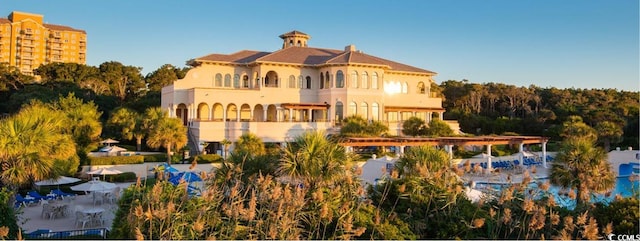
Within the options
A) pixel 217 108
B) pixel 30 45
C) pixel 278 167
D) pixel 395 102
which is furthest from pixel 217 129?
pixel 30 45

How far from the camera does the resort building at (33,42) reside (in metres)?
98.8

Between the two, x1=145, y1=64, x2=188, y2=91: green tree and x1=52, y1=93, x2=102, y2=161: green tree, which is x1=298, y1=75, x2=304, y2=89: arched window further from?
x1=145, y1=64, x2=188, y2=91: green tree

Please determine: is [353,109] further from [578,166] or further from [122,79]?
[122,79]

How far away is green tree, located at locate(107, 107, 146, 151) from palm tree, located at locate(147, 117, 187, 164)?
2.39 meters

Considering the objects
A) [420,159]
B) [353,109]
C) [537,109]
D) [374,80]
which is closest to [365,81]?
[374,80]

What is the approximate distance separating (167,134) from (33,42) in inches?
3607

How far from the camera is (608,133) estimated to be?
40000 millimetres

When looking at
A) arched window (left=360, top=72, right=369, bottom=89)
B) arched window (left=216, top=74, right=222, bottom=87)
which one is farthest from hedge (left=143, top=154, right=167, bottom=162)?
arched window (left=360, top=72, right=369, bottom=89)

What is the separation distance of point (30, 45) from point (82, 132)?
89504mm

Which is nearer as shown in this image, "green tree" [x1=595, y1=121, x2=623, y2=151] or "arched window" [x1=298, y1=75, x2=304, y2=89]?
"green tree" [x1=595, y1=121, x2=623, y2=151]

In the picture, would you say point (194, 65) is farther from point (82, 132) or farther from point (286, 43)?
point (82, 132)

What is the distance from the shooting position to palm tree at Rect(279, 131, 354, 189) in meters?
11.5

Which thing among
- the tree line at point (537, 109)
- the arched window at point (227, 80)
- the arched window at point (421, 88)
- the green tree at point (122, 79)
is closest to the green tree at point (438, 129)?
the arched window at point (421, 88)

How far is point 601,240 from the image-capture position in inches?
406
